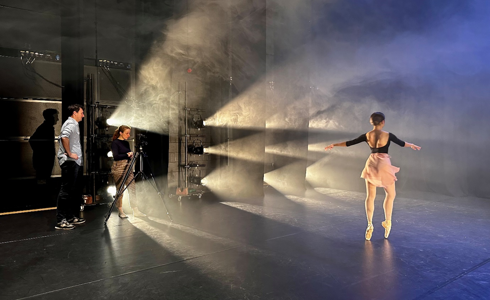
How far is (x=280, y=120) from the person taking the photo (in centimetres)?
816

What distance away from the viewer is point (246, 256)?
3.21 m

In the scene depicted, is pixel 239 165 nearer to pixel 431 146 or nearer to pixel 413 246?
pixel 413 246

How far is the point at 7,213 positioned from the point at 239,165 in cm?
417

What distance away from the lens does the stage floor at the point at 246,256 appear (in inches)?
97.9

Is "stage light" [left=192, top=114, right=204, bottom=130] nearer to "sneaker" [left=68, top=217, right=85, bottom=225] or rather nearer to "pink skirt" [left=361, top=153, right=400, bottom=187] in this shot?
"sneaker" [left=68, top=217, right=85, bottom=225]

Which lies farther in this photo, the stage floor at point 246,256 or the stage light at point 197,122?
the stage light at point 197,122

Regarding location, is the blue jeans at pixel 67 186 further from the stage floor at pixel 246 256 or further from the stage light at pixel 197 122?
the stage light at pixel 197 122

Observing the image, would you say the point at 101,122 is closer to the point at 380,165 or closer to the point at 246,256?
the point at 246,256

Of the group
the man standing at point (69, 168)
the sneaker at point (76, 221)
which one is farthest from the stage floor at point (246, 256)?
the man standing at point (69, 168)

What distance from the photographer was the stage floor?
8.16 feet

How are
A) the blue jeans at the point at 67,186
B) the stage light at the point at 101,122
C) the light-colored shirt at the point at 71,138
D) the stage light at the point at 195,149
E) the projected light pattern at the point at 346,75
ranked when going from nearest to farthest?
the light-colored shirt at the point at 71,138, the blue jeans at the point at 67,186, the stage light at the point at 101,122, the projected light pattern at the point at 346,75, the stage light at the point at 195,149

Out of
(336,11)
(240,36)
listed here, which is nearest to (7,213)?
(240,36)

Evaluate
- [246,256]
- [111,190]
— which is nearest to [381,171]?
[246,256]

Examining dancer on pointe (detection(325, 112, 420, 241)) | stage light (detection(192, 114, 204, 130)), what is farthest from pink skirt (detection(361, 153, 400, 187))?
stage light (detection(192, 114, 204, 130))
